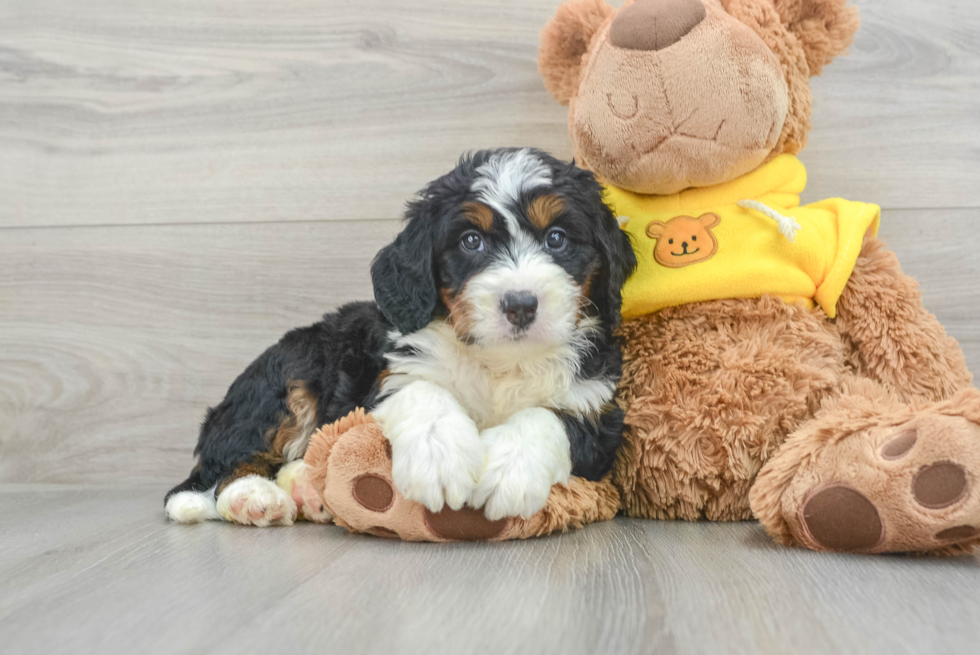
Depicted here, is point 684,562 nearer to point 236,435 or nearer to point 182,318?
point 236,435

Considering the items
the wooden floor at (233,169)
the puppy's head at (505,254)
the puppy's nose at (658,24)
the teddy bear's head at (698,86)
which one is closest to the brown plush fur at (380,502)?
the puppy's head at (505,254)

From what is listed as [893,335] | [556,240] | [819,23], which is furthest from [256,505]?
[819,23]

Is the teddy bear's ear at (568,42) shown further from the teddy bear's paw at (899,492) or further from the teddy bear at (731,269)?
the teddy bear's paw at (899,492)

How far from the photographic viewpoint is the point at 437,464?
1.39 meters

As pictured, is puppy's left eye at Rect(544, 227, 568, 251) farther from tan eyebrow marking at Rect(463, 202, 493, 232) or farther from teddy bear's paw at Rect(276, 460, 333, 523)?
teddy bear's paw at Rect(276, 460, 333, 523)

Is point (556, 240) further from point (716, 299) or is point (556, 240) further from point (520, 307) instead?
point (716, 299)

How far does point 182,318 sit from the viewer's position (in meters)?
2.59

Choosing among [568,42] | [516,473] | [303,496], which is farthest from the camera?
[568,42]

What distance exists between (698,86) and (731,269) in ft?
1.34

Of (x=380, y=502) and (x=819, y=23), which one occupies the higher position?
(x=819, y=23)

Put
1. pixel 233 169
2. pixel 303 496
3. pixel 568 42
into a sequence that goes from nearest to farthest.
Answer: pixel 303 496, pixel 568 42, pixel 233 169

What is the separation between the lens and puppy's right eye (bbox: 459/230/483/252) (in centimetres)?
162

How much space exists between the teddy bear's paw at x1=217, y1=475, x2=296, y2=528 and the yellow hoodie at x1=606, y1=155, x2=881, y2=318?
0.93 meters

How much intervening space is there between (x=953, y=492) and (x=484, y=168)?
3.49ft
